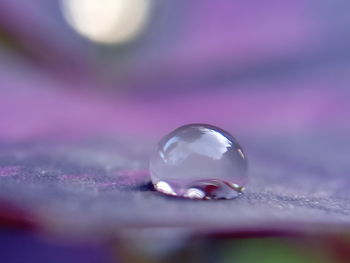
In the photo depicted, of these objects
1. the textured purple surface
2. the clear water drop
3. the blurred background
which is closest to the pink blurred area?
the blurred background

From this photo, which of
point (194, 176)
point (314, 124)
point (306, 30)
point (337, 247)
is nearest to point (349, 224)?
point (337, 247)

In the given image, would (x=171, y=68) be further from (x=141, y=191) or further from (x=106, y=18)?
(x=141, y=191)

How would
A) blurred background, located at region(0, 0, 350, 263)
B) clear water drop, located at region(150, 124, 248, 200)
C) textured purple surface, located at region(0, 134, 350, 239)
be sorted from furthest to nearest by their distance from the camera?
blurred background, located at region(0, 0, 350, 263)
clear water drop, located at region(150, 124, 248, 200)
textured purple surface, located at region(0, 134, 350, 239)

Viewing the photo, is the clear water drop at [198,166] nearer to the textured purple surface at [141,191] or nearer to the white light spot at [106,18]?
the textured purple surface at [141,191]

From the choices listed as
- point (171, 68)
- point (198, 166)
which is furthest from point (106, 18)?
point (198, 166)

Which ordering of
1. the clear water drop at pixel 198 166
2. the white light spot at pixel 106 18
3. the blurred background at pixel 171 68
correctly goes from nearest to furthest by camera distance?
the clear water drop at pixel 198 166, the blurred background at pixel 171 68, the white light spot at pixel 106 18

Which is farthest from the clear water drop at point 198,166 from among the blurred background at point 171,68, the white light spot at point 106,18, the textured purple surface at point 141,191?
the white light spot at point 106,18

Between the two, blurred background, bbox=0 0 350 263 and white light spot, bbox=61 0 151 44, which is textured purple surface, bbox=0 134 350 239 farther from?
white light spot, bbox=61 0 151 44
